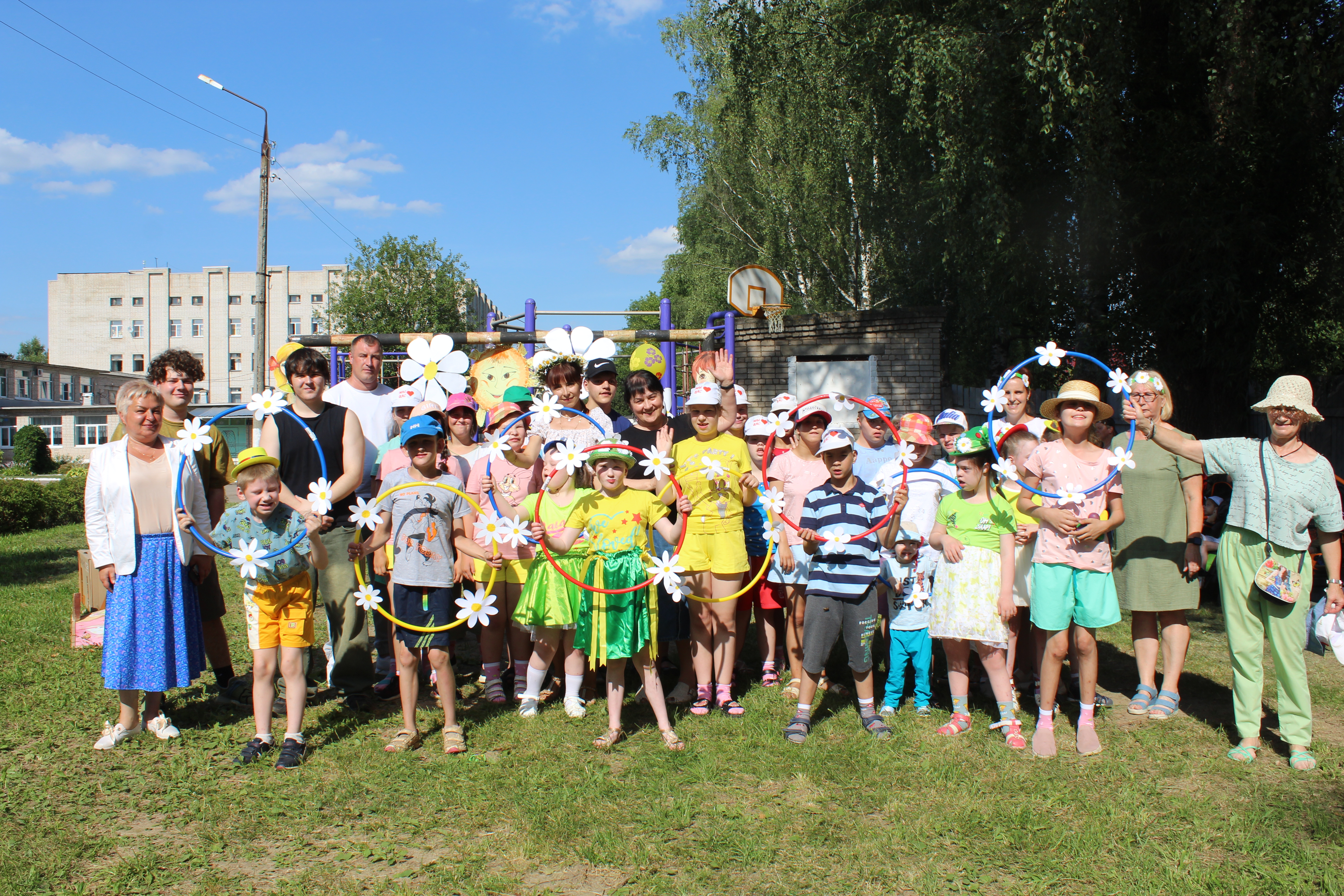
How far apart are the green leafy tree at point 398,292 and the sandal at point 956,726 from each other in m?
35.6

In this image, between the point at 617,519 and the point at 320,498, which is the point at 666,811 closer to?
the point at 617,519

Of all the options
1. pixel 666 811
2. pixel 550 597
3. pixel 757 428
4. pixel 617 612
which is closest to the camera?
pixel 666 811

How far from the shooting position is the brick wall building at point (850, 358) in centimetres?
1350

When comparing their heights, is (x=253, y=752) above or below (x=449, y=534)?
below

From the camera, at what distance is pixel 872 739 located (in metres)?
4.80

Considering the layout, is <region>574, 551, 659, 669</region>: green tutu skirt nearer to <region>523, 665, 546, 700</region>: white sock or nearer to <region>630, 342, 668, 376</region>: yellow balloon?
<region>523, 665, 546, 700</region>: white sock

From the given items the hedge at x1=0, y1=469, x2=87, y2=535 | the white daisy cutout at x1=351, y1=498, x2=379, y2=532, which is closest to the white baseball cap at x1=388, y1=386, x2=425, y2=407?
the white daisy cutout at x1=351, y1=498, x2=379, y2=532

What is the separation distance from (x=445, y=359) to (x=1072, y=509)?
469 centimetres

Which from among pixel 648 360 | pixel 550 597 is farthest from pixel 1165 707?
pixel 648 360

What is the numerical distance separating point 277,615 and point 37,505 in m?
15.3

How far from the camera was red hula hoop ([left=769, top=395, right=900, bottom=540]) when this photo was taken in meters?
4.75

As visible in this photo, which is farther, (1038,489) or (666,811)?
(1038,489)

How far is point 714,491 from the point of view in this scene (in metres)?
5.12

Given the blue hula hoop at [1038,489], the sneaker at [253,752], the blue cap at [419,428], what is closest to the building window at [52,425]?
the sneaker at [253,752]
